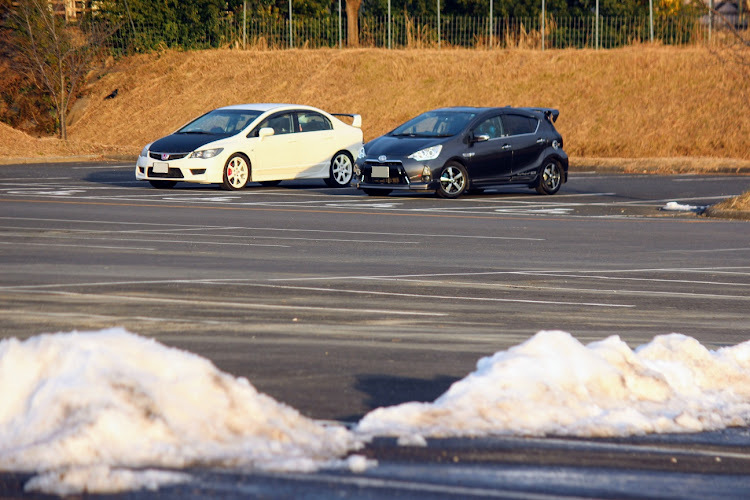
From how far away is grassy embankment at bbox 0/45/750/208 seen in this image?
1425 inches

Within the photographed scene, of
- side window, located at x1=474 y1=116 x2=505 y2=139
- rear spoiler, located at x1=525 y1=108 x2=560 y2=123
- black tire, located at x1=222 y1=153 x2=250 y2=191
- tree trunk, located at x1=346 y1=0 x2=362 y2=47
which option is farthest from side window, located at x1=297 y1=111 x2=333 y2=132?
tree trunk, located at x1=346 y1=0 x2=362 y2=47

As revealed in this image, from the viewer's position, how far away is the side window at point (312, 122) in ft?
80.2

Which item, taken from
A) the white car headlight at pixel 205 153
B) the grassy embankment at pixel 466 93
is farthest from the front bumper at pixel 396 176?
the grassy embankment at pixel 466 93

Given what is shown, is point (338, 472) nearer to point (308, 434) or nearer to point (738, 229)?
point (308, 434)

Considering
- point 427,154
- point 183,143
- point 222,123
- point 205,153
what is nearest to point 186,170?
point 205,153

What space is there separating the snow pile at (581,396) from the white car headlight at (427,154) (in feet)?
48.4

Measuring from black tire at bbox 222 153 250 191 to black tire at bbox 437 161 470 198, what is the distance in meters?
3.75

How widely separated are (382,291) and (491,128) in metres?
12.8

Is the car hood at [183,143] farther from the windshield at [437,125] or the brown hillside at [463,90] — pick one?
the brown hillside at [463,90]

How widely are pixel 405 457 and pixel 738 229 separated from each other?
41.4ft

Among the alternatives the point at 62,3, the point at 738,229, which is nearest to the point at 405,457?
the point at 738,229

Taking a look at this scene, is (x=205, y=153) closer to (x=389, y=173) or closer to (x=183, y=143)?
(x=183, y=143)

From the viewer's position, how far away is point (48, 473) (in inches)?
186

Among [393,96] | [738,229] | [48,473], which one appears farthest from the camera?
[393,96]
